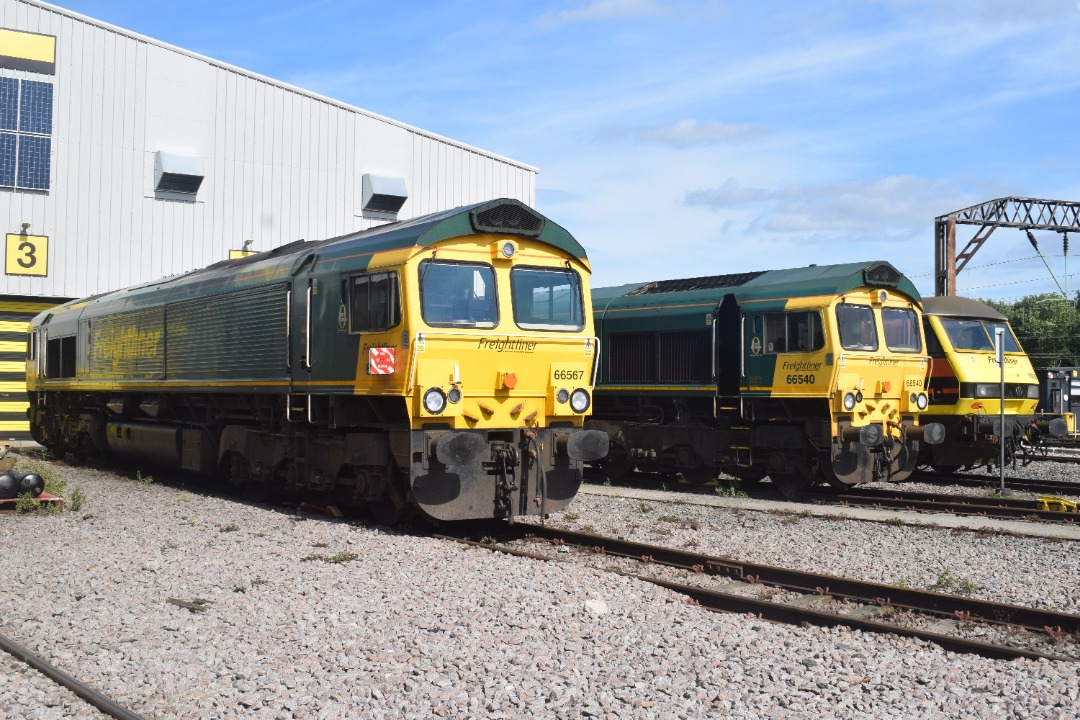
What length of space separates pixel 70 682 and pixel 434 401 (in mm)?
5189

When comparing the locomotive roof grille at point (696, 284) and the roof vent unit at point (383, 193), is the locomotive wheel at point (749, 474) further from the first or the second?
the roof vent unit at point (383, 193)

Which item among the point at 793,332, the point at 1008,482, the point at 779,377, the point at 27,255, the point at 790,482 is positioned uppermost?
the point at 27,255

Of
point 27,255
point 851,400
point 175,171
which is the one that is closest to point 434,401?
point 851,400

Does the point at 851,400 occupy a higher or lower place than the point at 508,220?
lower

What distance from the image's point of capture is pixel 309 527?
11.4 metres

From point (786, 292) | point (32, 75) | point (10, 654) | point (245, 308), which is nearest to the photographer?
point (10, 654)

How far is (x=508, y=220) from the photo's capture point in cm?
1144

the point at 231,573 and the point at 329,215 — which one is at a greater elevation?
the point at 329,215

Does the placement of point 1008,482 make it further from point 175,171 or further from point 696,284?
point 175,171

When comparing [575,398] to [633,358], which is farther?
[633,358]

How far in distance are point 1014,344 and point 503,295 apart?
11.8 m

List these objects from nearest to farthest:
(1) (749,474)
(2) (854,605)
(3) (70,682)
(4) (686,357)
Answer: (3) (70,682) → (2) (854,605) → (1) (749,474) → (4) (686,357)

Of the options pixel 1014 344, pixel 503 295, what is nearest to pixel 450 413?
pixel 503 295

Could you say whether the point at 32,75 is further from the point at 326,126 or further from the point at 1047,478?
the point at 1047,478
